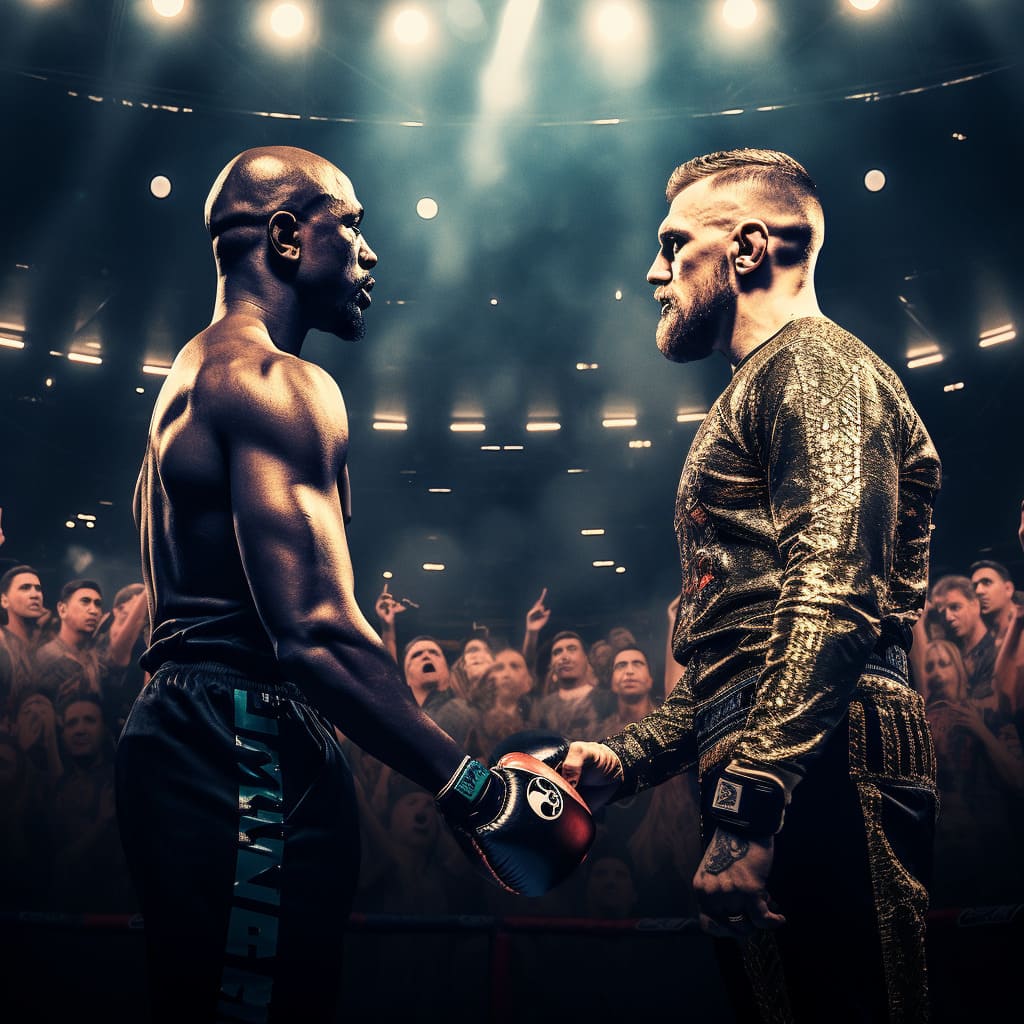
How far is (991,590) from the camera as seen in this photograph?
641 cm

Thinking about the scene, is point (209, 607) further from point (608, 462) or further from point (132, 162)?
point (608, 462)

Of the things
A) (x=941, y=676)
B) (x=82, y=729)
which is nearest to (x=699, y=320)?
(x=941, y=676)

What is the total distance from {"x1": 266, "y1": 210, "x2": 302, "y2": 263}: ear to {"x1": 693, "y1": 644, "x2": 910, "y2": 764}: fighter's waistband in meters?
1.32

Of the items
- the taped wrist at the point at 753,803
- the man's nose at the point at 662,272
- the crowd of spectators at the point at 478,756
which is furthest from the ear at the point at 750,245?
the crowd of spectators at the point at 478,756

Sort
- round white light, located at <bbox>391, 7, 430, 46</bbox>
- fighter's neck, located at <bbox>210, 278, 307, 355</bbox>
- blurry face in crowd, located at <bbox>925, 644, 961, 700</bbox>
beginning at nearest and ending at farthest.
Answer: fighter's neck, located at <bbox>210, 278, 307, 355</bbox>
round white light, located at <bbox>391, 7, 430, 46</bbox>
blurry face in crowd, located at <bbox>925, 644, 961, 700</bbox>

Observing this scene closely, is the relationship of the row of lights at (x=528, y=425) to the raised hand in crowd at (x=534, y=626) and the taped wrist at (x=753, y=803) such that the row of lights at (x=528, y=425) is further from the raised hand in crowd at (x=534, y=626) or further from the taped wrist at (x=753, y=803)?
the taped wrist at (x=753, y=803)

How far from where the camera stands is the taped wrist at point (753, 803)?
1464 mm

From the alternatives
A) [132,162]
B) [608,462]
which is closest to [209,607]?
[132,162]

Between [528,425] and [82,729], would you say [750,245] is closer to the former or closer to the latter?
[82,729]

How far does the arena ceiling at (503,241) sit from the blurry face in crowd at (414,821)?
2033mm

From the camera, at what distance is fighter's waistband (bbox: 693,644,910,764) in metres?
1.68

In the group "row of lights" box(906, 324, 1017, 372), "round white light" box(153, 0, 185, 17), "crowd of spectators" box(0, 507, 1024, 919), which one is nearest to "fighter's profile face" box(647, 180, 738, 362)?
"crowd of spectators" box(0, 507, 1024, 919)

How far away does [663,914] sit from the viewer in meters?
6.26

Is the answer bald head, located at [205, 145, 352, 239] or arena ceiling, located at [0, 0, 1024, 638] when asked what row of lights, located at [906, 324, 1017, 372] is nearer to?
arena ceiling, located at [0, 0, 1024, 638]
